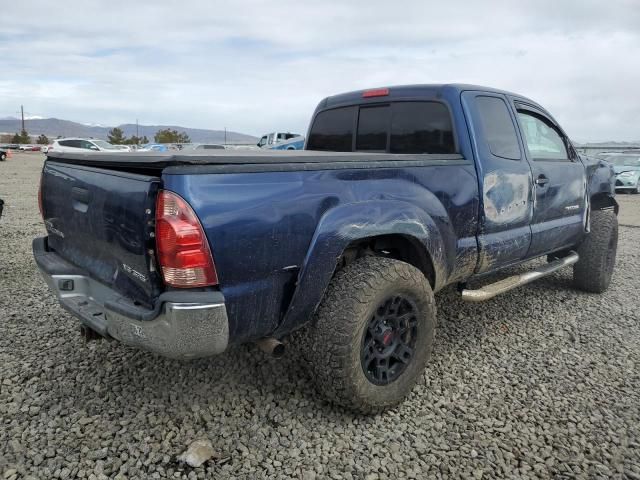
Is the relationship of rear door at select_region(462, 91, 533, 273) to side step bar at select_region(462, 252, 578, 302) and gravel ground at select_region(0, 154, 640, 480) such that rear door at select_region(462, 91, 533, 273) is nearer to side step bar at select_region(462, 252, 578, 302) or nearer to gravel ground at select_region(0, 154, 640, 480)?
side step bar at select_region(462, 252, 578, 302)

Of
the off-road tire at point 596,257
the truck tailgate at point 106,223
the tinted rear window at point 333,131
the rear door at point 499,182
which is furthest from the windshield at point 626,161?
the truck tailgate at point 106,223

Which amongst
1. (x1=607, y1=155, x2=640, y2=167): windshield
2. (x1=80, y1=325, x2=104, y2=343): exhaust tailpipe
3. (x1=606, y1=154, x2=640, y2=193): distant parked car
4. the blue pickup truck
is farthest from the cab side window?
(x1=607, y1=155, x2=640, y2=167): windshield

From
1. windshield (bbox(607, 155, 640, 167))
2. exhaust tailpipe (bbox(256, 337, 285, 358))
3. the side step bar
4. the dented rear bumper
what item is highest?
windshield (bbox(607, 155, 640, 167))

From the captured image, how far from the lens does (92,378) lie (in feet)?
10.0

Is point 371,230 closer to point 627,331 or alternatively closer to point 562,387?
point 562,387

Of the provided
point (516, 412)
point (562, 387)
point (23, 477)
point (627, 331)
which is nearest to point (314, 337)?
point (516, 412)

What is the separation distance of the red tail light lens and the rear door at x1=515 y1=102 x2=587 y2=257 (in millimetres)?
2844

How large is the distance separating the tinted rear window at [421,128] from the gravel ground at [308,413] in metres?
1.46

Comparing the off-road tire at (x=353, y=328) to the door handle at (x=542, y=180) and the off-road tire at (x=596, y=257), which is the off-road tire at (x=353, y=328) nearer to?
the door handle at (x=542, y=180)

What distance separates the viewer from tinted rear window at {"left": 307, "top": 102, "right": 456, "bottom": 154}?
11.7 feet

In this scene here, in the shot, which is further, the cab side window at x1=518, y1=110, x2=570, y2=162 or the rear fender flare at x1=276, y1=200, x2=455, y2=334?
the cab side window at x1=518, y1=110, x2=570, y2=162

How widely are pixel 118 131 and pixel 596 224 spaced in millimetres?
78027

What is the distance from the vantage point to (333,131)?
4.47m

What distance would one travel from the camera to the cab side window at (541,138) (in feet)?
13.2
